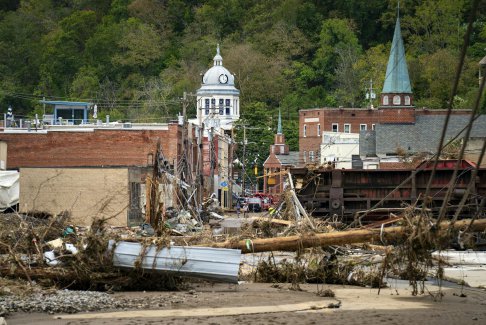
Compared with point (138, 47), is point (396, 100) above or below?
below

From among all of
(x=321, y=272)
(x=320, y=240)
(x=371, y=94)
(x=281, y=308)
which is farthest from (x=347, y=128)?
(x=281, y=308)

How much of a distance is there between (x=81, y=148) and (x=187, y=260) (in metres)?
48.7

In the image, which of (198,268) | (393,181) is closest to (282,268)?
(198,268)

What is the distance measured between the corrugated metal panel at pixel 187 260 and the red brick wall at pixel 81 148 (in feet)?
155

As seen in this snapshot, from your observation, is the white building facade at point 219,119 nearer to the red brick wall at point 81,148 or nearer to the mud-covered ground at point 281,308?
the red brick wall at point 81,148

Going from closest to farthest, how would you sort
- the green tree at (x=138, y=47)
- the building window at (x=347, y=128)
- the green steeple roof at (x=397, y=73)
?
the green steeple roof at (x=397, y=73) < the building window at (x=347, y=128) < the green tree at (x=138, y=47)

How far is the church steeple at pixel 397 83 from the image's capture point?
406 ft

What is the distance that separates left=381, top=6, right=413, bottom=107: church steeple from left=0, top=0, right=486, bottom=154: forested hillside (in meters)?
15.0

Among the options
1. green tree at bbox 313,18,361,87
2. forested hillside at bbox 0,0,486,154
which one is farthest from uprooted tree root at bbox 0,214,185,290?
green tree at bbox 313,18,361,87

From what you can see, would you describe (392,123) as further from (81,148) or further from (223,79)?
(81,148)

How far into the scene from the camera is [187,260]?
30906 mm

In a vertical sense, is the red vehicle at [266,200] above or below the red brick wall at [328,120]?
below

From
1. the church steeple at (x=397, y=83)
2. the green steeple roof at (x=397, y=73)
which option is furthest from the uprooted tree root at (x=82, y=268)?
the green steeple roof at (x=397, y=73)

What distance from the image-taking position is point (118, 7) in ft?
592
